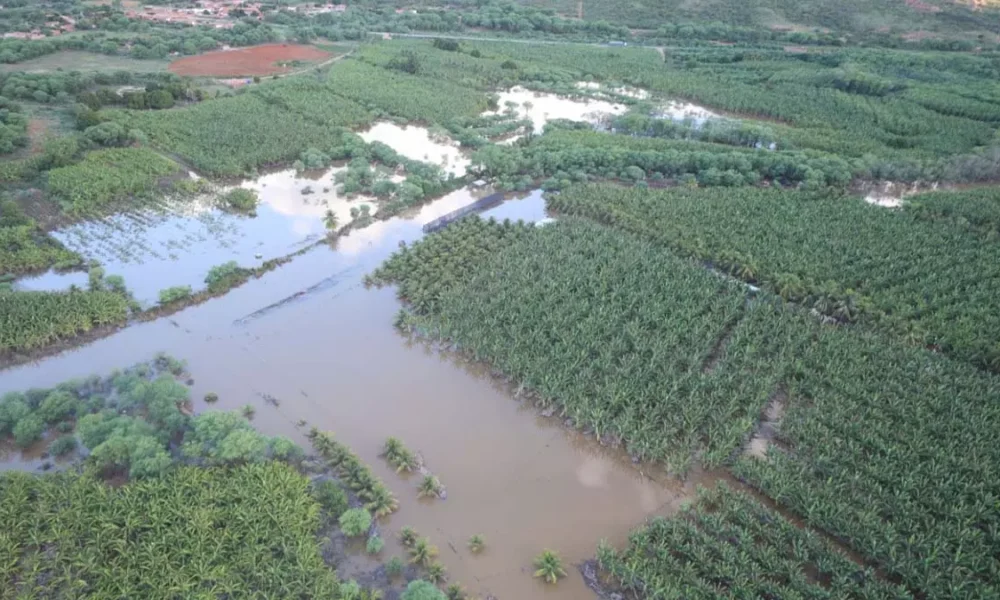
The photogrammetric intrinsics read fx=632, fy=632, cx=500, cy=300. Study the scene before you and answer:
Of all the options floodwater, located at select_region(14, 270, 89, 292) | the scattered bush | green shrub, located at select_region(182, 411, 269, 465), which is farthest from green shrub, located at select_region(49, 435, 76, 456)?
the scattered bush

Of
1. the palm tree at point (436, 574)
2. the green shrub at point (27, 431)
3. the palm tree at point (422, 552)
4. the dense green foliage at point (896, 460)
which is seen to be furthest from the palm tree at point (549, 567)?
the green shrub at point (27, 431)

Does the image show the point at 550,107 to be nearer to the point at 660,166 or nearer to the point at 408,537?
the point at 660,166

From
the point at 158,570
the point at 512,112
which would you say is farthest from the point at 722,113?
the point at 158,570

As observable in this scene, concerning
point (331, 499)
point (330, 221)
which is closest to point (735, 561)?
point (331, 499)

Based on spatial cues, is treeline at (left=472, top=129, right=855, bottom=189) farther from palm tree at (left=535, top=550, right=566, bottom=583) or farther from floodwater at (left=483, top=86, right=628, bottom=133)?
palm tree at (left=535, top=550, right=566, bottom=583)

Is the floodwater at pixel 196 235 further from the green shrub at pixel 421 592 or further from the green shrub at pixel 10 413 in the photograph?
the green shrub at pixel 421 592
